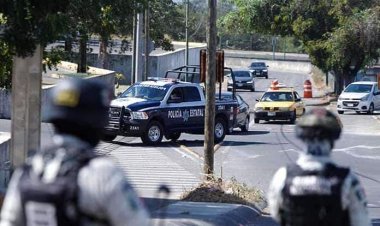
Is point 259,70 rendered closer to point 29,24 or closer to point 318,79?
point 318,79

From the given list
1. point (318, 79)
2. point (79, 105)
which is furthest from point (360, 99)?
point (79, 105)

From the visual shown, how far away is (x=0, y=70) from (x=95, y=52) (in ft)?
173

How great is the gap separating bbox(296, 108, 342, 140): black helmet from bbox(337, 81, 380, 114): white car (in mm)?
41150

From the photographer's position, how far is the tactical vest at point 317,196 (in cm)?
498

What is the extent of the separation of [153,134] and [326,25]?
30.4 m

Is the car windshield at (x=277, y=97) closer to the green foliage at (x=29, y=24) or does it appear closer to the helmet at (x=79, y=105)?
the green foliage at (x=29, y=24)

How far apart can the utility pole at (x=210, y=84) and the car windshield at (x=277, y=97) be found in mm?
22125

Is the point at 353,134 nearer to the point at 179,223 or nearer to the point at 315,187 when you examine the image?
the point at 179,223

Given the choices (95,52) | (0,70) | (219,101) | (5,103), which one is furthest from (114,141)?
(95,52)

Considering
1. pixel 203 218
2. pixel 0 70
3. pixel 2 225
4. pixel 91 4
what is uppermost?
pixel 91 4

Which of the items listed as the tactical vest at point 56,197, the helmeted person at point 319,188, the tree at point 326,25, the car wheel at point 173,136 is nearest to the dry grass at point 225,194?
the helmeted person at point 319,188

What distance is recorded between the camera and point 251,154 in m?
25.8

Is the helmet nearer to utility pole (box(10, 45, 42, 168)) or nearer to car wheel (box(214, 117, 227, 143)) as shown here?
utility pole (box(10, 45, 42, 168))

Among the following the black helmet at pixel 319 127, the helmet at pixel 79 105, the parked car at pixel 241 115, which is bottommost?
the parked car at pixel 241 115
